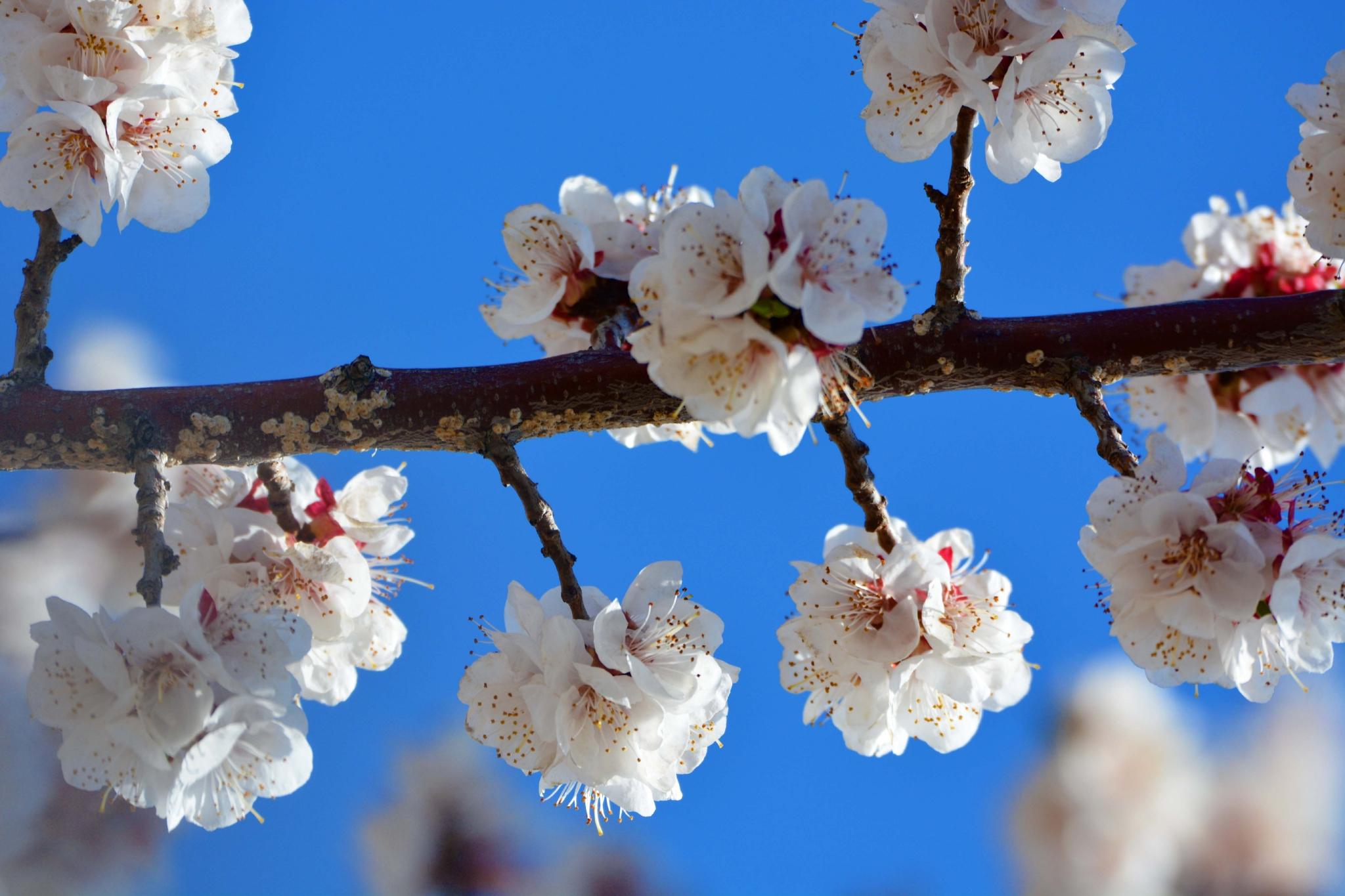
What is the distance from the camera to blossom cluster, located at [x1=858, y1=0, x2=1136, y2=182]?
1.02 metres

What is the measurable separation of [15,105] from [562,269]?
2.17 ft

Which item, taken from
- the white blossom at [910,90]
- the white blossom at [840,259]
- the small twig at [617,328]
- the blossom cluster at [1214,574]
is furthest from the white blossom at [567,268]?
the blossom cluster at [1214,574]

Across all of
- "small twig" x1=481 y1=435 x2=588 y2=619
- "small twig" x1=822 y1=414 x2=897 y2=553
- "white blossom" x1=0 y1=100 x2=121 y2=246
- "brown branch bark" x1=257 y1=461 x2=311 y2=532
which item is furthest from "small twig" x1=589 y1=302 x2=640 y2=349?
"white blossom" x1=0 y1=100 x2=121 y2=246

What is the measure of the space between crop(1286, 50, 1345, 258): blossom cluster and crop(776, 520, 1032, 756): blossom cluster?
0.56m

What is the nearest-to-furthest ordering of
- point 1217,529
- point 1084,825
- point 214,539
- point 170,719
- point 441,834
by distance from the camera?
1. point 170,719
2. point 1217,529
3. point 214,539
4. point 1084,825
5. point 441,834

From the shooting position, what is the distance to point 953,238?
1124 millimetres

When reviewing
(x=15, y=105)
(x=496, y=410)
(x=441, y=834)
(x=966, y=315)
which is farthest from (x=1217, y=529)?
(x=441, y=834)

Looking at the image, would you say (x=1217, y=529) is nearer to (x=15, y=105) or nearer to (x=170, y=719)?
(x=170, y=719)

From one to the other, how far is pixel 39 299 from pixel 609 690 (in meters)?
0.89

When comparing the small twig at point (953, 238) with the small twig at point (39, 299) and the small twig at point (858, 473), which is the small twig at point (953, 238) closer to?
the small twig at point (858, 473)

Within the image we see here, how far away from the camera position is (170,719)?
0.86 m

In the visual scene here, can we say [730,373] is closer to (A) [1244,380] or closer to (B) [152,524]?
(B) [152,524]

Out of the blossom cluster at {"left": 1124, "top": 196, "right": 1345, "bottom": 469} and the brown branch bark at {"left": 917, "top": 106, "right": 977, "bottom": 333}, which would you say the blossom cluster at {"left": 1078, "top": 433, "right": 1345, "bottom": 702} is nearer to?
the brown branch bark at {"left": 917, "top": 106, "right": 977, "bottom": 333}

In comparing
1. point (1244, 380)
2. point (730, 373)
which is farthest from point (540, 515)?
point (1244, 380)
